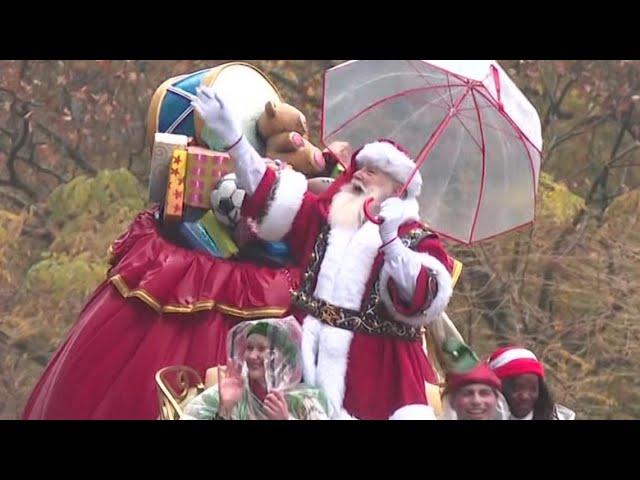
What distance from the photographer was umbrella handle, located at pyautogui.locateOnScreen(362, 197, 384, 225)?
4266mm

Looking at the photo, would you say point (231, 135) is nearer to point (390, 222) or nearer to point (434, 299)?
point (390, 222)

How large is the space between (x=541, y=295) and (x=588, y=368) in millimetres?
405

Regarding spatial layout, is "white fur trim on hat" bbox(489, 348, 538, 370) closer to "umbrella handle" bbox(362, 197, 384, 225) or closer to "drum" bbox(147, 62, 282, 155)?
"umbrella handle" bbox(362, 197, 384, 225)

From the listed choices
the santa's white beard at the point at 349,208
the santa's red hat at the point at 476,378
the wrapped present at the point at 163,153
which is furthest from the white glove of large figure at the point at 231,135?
the santa's red hat at the point at 476,378

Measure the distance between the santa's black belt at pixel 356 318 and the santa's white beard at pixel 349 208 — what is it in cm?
19

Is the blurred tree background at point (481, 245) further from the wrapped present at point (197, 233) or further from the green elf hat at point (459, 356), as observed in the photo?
the green elf hat at point (459, 356)

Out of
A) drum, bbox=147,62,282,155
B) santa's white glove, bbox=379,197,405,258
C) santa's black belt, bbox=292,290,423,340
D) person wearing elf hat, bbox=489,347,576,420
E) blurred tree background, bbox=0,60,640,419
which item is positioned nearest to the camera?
santa's white glove, bbox=379,197,405,258

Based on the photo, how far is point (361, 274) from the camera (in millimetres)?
4375

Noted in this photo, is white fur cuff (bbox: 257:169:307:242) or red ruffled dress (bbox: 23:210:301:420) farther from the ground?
white fur cuff (bbox: 257:169:307:242)

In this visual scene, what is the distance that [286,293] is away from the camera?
4.81 metres

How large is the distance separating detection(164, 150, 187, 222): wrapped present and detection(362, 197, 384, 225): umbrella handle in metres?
0.59

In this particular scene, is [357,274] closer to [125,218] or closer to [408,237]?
[408,237]

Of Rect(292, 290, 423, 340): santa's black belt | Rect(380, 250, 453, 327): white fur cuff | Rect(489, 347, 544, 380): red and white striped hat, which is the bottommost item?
Rect(489, 347, 544, 380): red and white striped hat

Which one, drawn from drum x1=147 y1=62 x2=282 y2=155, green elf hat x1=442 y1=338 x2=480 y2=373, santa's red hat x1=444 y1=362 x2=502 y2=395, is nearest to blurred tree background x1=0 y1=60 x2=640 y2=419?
drum x1=147 y1=62 x2=282 y2=155
